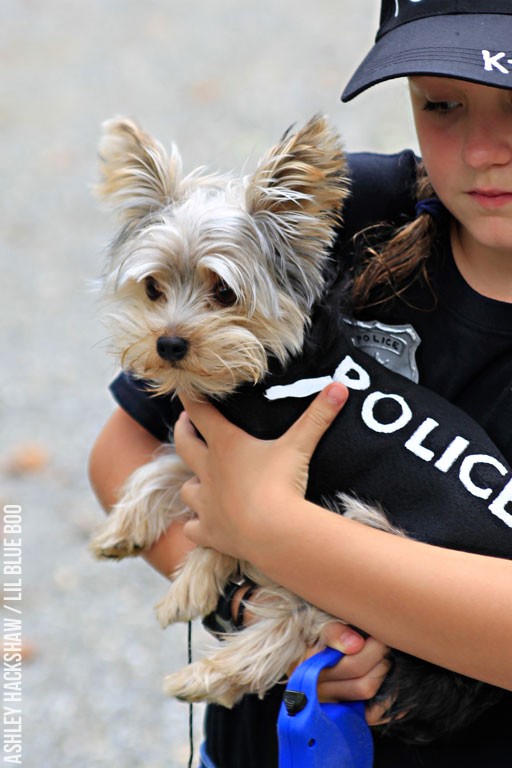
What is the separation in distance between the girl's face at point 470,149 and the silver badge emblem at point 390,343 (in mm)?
295

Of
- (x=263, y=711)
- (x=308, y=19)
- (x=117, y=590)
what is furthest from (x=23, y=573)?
(x=308, y=19)

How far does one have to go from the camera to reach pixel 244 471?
2.54 meters

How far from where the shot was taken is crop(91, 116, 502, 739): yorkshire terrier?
258 centimetres

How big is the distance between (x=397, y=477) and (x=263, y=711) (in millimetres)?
738

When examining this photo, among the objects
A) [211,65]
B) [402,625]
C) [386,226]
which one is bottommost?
[211,65]

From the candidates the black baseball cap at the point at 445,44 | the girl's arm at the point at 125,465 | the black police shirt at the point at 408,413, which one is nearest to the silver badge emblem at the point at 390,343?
the black police shirt at the point at 408,413

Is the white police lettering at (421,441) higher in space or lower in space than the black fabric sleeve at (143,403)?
higher

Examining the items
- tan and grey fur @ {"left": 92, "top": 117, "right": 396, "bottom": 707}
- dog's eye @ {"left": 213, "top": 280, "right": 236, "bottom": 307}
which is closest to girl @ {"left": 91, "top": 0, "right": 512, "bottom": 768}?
tan and grey fur @ {"left": 92, "top": 117, "right": 396, "bottom": 707}

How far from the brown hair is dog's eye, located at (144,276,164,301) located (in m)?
0.50

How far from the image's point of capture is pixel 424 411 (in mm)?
2459

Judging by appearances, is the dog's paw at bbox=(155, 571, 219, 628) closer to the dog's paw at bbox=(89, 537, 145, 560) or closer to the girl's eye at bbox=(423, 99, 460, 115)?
the dog's paw at bbox=(89, 537, 145, 560)

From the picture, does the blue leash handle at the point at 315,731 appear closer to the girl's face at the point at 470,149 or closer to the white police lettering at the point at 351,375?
the white police lettering at the point at 351,375

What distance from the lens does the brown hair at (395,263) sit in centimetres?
262

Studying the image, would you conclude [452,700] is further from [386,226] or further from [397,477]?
[386,226]
